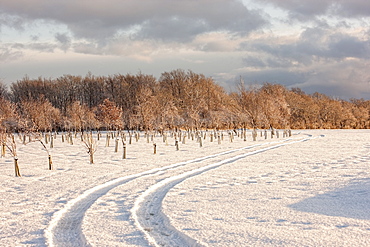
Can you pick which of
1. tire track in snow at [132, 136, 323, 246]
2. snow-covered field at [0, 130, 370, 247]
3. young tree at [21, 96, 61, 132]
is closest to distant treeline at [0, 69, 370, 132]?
young tree at [21, 96, 61, 132]

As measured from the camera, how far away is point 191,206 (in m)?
9.60

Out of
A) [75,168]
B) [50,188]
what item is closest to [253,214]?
[50,188]

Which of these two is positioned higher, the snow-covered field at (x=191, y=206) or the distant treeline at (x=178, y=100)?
the distant treeline at (x=178, y=100)

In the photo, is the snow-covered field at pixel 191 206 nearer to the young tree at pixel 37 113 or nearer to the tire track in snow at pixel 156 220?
the tire track in snow at pixel 156 220

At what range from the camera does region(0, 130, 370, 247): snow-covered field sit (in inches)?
276

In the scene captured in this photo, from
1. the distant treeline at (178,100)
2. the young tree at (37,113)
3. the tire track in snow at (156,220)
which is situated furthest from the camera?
the distant treeline at (178,100)

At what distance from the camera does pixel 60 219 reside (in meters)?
8.95

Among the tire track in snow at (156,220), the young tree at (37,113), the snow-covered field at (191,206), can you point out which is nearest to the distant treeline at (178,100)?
the young tree at (37,113)

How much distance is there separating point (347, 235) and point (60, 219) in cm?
697

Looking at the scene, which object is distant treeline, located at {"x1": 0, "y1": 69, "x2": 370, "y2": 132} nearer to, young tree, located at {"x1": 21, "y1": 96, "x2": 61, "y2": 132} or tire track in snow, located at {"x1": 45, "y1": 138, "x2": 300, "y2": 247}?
young tree, located at {"x1": 21, "y1": 96, "x2": 61, "y2": 132}

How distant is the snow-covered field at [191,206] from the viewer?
7.00 meters

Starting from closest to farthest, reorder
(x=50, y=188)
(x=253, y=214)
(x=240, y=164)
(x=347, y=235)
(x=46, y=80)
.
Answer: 1. (x=347, y=235)
2. (x=253, y=214)
3. (x=50, y=188)
4. (x=240, y=164)
5. (x=46, y=80)

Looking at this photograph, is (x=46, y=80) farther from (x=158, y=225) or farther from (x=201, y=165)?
(x=158, y=225)

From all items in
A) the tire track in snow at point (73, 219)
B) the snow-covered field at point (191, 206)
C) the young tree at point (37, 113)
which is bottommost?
the tire track in snow at point (73, 219)
